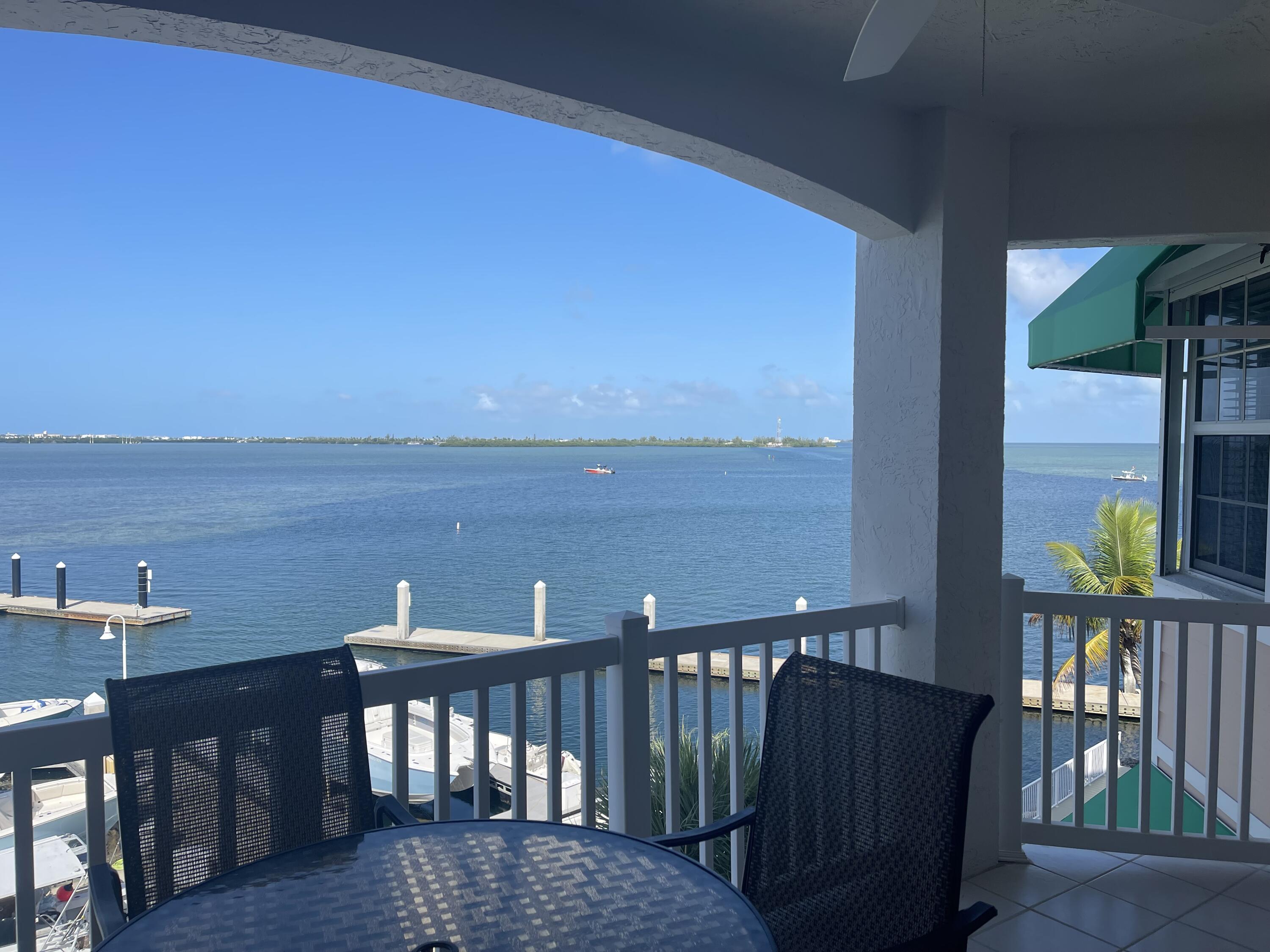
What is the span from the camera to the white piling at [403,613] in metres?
23.7

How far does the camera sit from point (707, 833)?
5.56 feet

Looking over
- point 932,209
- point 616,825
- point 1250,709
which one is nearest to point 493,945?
point 616,825

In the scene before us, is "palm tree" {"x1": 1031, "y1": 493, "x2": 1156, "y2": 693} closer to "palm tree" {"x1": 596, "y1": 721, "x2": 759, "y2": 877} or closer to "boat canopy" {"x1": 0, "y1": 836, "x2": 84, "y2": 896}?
"palm tree" {"x1": 596, "y1": 721, "x2": 759, "y2": 877}

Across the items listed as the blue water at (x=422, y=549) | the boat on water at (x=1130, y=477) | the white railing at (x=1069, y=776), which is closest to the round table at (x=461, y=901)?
the white railing at (x=1069, y=776)

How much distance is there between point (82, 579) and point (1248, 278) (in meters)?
39.4

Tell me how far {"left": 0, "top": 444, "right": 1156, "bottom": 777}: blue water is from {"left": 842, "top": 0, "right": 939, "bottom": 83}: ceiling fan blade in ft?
43.9

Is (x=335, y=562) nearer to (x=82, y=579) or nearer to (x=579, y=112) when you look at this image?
(x=82, y=579)

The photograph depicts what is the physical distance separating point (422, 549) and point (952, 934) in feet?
137

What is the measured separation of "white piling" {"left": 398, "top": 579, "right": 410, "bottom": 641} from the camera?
23734 millimetres

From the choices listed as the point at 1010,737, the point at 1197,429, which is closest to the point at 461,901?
the point at 1010,737

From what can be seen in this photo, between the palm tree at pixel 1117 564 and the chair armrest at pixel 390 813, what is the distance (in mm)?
16225

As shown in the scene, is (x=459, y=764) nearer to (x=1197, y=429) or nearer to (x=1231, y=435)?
(x=1197, y=429)

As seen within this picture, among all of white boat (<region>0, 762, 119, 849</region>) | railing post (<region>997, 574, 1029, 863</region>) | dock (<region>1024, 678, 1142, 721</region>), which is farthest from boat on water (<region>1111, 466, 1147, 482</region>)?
railing post (<region>997, 574, 1029, 863</region>)

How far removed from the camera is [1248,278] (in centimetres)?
434
